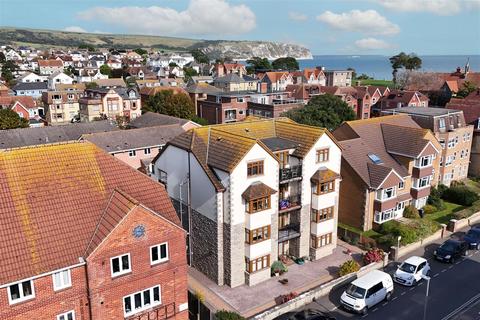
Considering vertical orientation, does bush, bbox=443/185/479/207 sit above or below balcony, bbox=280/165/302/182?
below

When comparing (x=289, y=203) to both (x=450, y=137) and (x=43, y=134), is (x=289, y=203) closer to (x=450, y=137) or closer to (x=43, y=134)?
(x=450, y=137)

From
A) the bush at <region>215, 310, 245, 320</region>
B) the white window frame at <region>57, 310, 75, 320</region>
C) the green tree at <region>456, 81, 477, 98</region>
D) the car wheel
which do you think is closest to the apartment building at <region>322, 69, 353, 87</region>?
the green tree at <region>456, 81, 477, 98</region>

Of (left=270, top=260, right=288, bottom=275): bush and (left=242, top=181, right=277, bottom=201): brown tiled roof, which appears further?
(left=270, top=260, right=288, bottom=275): bush

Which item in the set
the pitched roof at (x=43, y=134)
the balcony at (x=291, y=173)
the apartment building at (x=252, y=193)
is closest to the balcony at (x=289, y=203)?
the apartment building at (x=252, y=193)

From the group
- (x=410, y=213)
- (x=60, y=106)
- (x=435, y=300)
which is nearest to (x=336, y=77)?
(x=60, y=106)

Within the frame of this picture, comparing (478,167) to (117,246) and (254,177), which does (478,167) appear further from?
(117,246)

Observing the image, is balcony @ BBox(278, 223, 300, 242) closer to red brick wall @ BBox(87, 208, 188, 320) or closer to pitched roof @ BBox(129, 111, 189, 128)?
red brick wall @ BBox(87, 208, 188, 320)

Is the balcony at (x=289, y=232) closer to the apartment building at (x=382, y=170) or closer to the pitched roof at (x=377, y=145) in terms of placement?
the apartment building at (x=382, y=170)
